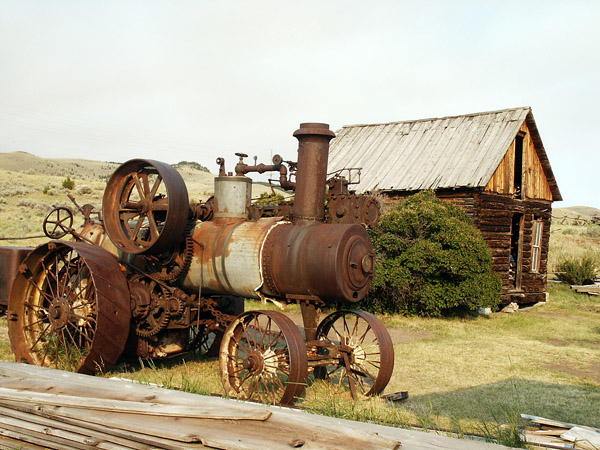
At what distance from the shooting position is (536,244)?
702 inches

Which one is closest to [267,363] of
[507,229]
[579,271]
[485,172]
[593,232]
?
[485,172]

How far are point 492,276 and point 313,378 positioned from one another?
24.9ft

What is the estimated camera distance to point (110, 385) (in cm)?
445

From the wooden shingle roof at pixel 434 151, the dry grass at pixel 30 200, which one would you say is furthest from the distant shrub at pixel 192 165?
the wooden shingle roof at pixel 434 151

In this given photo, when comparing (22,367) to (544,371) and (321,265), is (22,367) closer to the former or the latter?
(321,265)

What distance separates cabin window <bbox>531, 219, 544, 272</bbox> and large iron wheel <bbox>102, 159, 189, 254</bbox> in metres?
13.4

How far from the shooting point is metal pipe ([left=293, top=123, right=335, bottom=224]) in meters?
6.69

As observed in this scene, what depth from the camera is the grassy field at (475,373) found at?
19.3ft

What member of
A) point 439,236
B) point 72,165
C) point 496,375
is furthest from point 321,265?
point 72,165

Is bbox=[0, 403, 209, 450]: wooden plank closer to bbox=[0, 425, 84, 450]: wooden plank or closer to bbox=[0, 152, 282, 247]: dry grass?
bbox=[0, 425, 84, 450]: wooden plank

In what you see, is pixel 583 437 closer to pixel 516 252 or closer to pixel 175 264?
pixel 175 264

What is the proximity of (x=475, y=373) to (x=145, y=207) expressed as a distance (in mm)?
5025

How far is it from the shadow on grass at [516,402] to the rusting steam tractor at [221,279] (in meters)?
0.73

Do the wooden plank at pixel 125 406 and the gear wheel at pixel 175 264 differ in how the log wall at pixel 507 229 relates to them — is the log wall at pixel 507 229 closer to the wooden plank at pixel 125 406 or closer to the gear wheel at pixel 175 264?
the gear wheel at pixel 175 264
